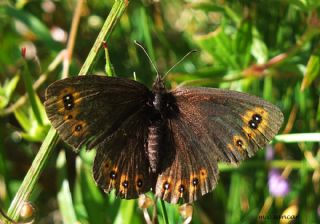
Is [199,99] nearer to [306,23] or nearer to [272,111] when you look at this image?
[272,111]

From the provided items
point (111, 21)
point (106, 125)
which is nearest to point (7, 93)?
point (106, 125)

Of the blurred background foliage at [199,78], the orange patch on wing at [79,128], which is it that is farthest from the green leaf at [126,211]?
the orange patch on wing at [79,128]

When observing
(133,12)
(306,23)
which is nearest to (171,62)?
(133,12)

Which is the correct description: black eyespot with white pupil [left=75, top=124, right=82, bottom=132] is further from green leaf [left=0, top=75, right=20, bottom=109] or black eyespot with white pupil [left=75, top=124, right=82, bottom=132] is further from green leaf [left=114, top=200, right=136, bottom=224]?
green leaf [left=0, top=75, right=20, bottom=109]

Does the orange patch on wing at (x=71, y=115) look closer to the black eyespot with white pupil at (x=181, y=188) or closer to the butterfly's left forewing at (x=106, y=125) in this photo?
the butterfly's left forewing at (x=106, y=125)

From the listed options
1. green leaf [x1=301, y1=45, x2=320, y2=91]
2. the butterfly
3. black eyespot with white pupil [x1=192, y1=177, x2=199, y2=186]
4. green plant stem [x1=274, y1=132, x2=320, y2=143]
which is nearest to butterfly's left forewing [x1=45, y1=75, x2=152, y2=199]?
the butterfly

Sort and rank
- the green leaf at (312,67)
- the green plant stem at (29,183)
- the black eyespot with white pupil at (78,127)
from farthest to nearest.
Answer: the green leaf at (312,67) < the black eyespot with white pupil at (78,127) < the green plant stem at (29,183)

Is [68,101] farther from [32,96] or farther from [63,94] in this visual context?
[32,96]
